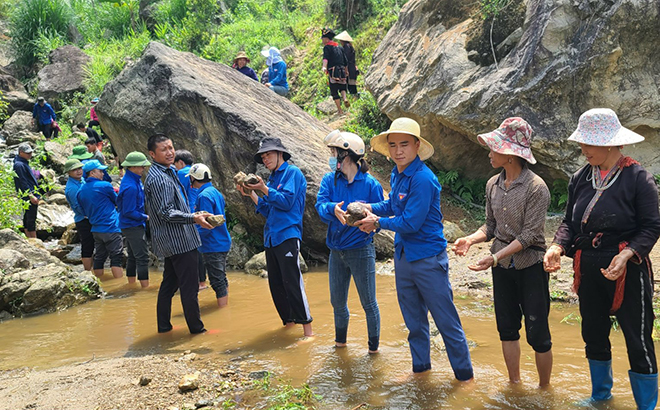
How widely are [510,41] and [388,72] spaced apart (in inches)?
104

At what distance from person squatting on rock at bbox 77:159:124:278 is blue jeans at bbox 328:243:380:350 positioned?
520 centimetres

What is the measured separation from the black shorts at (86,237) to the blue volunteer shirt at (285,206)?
16.4ft

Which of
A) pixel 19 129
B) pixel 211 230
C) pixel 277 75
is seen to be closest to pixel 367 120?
pixel 277 75

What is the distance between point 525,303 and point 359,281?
148 centimetres

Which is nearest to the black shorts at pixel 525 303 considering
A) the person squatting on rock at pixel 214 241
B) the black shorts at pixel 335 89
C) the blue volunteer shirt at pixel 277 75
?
the person squatting on rock at pixel 214 241

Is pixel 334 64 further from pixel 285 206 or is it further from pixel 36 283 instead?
pixel 285 206

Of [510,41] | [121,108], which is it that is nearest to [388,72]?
[510,41]

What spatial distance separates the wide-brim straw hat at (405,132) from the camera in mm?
4109

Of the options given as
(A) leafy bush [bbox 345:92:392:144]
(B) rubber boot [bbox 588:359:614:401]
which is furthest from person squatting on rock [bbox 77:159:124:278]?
(B) rubber boot [bbox 588:359:614:401]

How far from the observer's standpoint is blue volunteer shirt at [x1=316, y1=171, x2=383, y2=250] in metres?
4.71

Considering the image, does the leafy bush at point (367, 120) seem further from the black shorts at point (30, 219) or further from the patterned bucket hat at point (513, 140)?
the patterned bucket hat at point (513, 140)

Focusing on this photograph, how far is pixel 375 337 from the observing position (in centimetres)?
488

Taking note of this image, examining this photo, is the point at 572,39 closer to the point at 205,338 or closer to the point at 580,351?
the point at 580,351

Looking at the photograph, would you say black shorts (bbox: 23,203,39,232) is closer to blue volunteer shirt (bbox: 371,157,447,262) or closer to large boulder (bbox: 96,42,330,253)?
large boulder (bbox: 96,42,330,253)
